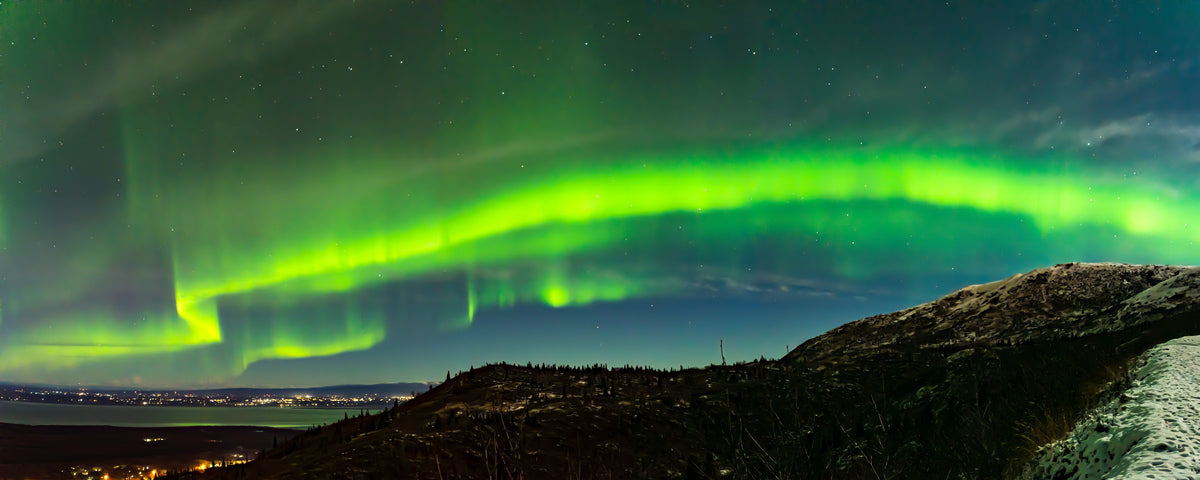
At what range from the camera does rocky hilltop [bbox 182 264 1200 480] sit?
1609cm

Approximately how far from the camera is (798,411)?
10391 mm

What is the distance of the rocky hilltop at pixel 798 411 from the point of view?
634 inches

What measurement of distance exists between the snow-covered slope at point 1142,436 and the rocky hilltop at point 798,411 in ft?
3.30

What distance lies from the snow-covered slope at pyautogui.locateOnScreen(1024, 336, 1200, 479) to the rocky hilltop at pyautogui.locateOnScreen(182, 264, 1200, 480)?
1.00 m

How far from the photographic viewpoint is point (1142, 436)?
406 inches

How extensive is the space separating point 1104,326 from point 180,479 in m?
86.0

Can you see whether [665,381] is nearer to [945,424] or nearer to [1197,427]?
[945,424]

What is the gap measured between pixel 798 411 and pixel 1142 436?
607 cm

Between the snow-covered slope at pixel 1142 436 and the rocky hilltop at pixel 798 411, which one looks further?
the rocky hilltop at pixel 798 411

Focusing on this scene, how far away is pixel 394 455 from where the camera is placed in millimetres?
35031

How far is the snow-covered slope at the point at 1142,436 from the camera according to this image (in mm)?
9180

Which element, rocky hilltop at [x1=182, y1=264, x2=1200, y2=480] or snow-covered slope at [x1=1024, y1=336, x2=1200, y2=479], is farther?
rocky hilltop at [x1=182, y1=264, x2=1200, y2=480]

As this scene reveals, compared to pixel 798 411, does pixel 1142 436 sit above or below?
below

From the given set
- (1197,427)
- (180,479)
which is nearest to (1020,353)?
(1197,427)
